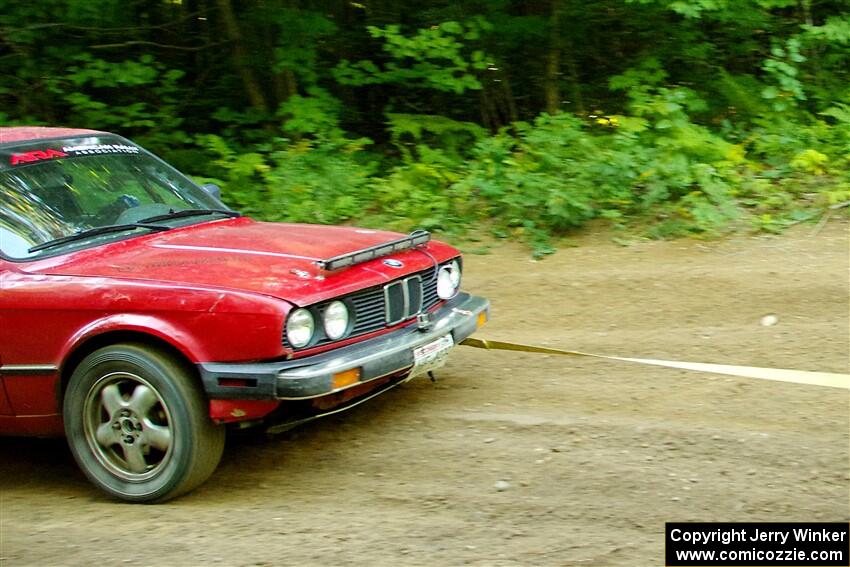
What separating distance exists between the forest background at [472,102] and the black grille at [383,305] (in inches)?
139

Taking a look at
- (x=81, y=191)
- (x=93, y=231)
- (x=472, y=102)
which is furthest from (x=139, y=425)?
(x=472, y=102)

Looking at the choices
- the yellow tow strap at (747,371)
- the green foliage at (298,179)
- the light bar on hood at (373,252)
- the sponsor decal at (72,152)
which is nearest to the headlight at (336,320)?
the light bar on hood at (373,252)

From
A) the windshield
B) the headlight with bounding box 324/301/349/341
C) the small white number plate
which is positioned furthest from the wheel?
the small white number plate

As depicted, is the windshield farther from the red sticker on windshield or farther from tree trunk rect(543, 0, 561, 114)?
tree trunk rect(543, 0, 561, 114)

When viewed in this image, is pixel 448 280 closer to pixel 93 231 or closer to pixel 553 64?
pixel 93 231

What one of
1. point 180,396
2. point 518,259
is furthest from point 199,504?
point 518,259

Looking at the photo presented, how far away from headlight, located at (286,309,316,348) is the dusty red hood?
0.24 ft

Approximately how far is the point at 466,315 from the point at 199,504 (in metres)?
1.75

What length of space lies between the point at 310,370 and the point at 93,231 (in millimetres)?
1592

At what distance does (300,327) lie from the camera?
458 cm

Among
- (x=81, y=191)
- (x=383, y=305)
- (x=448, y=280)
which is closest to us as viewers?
(x=383, y=305)

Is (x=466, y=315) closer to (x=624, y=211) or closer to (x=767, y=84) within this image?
(x=624, y=211)

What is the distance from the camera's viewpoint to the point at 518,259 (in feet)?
28.5

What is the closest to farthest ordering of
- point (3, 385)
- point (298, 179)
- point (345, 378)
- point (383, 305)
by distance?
1. point (345, 378)
2. point (3, 385)
3. point (383, 305)
4. point (298, 179)
